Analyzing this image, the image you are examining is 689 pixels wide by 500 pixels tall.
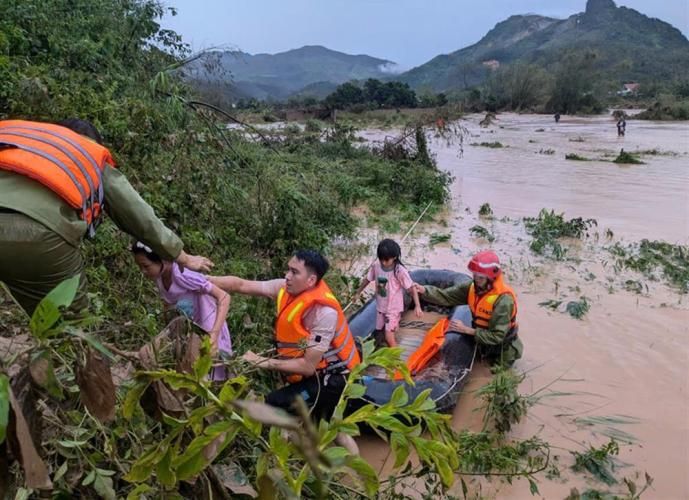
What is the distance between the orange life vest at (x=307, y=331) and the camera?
9.77 ft

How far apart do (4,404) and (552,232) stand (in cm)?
909

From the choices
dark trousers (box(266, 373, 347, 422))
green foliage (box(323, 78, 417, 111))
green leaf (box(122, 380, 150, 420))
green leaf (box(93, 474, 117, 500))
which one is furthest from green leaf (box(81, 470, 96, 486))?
green foliage (box(323, 78, 417, 111))

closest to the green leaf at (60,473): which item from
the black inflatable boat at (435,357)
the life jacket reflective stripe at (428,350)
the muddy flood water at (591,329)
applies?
the black inflatable boat at (435,357)

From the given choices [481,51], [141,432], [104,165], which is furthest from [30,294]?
[481,51]

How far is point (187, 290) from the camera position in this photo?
9.50ft

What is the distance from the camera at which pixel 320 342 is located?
2.93 meters

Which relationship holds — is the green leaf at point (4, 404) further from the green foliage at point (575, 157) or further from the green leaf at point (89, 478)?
→ the green foliage at point (575, 157)

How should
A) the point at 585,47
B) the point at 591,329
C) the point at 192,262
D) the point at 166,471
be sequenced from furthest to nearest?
the point at 585,47, the point at 591,329, the point at 192,262, the point at 166,471

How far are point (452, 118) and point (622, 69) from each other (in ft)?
248

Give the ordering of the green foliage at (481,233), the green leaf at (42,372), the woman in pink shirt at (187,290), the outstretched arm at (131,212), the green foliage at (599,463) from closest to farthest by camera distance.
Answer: the green leaf at (42,372) → the outstretched arm at (131,212) → the woman in pink shirt at (187,290) → the green foliage at (599,463) → the green foliage at (481,233)

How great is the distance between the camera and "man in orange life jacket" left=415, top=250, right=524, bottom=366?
14.6 ft

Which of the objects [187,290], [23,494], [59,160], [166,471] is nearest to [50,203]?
[59,160]

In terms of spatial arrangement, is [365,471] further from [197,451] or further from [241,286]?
[241,286]

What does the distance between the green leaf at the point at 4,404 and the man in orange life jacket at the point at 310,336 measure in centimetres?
189
